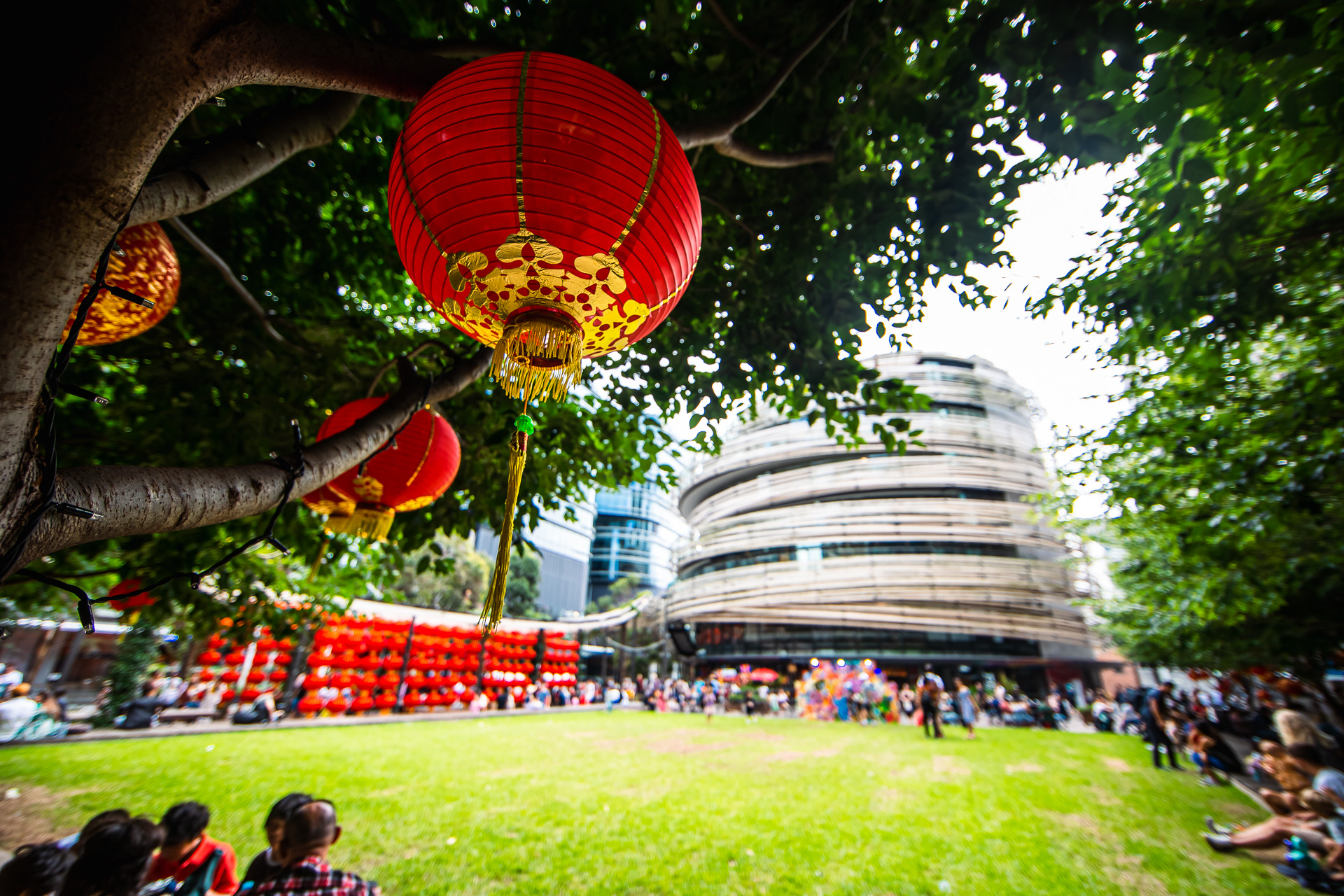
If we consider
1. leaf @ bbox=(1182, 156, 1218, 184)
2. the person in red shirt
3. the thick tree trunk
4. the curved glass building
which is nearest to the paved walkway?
the person in red shirt

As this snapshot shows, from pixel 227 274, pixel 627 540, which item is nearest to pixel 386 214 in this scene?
pixel 227 274

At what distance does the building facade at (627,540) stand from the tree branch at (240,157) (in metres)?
57.1

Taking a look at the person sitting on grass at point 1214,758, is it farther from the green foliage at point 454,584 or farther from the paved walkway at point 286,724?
the green foliage at point 454,584

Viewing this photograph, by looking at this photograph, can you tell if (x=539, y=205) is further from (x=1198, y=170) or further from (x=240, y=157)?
(x=1198, y=170)

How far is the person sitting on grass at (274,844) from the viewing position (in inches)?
102

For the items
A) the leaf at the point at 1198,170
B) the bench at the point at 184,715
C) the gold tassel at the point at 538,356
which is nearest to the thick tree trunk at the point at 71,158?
the gold tassel at the point at 538,356

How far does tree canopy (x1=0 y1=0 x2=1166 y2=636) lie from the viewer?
93 centimetres

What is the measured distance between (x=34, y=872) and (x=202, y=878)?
0.67 meters

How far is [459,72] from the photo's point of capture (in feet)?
4.43

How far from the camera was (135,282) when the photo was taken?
2.03 m

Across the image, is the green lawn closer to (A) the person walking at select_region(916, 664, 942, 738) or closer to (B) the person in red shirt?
(B) the person in red shirt

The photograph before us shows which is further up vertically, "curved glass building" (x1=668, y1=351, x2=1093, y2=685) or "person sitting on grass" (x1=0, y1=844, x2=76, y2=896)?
"curved glass building" (x1=668, y1=351, x2=1093, y2=685)

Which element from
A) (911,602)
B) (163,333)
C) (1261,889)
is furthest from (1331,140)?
(911,602)

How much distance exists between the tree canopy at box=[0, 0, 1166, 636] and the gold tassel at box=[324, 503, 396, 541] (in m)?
0.64
